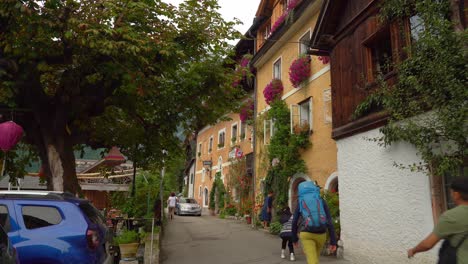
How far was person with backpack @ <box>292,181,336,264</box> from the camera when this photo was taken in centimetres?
522

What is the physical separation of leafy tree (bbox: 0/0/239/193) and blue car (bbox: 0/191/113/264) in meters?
2.84

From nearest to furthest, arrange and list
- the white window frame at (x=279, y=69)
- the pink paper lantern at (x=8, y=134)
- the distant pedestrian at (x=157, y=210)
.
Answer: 1. the pink paper lantern at (x=8, y=134)
2. the distant pedestrian at (x=157, y=210)
3. the white window frame at (x=279, y=69)

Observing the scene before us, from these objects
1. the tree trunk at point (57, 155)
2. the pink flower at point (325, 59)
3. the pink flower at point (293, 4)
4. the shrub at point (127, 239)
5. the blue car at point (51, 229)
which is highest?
the pink flower at point (293, 4)

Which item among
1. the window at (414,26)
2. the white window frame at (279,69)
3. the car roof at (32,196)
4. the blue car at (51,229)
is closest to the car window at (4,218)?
the blue car at (51,229)

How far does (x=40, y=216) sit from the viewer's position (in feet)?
17.2

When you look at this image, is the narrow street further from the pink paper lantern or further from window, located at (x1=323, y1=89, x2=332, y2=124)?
window, located at (x1=323, y1=89, x2=332, y2=124)

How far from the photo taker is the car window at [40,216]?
17.0ft

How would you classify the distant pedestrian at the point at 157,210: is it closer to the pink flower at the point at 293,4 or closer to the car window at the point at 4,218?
the car window at the point at 4,218

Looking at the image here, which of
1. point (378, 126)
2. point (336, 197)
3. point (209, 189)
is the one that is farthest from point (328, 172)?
point (209, 189)

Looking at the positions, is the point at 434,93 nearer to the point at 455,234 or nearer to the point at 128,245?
A: the point at 455,234

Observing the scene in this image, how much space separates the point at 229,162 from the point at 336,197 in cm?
1409

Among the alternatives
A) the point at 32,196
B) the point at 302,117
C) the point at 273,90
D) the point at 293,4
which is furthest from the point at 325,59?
the point at 32,196

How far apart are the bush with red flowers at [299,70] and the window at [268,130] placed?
262 cm

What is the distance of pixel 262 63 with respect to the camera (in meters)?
19.3
